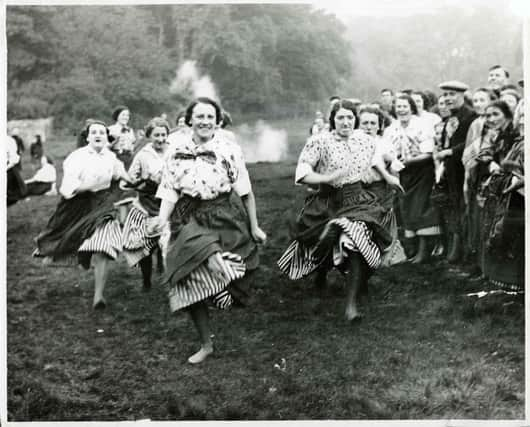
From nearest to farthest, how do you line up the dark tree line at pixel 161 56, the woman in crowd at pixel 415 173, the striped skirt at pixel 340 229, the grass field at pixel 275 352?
the grass field at pixel 275 352, the striped skirt at pixel 340 229, the dark tree line at pixel 161 56, the woman in crowd at pixel 415 173

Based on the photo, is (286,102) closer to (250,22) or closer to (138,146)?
(250,22)

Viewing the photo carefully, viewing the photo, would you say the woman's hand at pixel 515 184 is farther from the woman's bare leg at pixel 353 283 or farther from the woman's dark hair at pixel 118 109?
the woman's dark hair at pixel 118 109

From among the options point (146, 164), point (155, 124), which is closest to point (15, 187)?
point (146, 164)

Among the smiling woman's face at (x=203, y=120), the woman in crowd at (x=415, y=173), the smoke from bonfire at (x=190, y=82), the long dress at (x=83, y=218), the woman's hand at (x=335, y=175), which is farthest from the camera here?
the woman in crowd at (x=415, y=173)

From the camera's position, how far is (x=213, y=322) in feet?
17.3

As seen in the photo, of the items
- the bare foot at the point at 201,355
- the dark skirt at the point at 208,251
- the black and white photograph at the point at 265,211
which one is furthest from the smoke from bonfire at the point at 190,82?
the bare foot at the point at 201,355

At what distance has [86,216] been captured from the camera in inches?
226

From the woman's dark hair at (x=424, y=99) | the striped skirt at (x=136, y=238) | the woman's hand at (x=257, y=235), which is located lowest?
the striped skirt at (x=136, y=238)

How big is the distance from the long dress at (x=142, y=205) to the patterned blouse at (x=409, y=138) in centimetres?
176

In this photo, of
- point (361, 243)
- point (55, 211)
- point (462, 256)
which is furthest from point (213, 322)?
point (462, 256)

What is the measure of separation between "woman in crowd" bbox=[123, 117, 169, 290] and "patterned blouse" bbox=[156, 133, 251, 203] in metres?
0.84

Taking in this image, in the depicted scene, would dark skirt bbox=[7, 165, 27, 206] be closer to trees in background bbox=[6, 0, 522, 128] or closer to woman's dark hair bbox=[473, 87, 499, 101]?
trees in background bbox=[6, 0, 522, 128]

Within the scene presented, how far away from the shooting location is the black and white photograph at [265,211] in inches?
197

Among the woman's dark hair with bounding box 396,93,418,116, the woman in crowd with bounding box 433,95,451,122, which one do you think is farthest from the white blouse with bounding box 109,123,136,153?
the woman in crowd with bounding box 433,95,451,122
